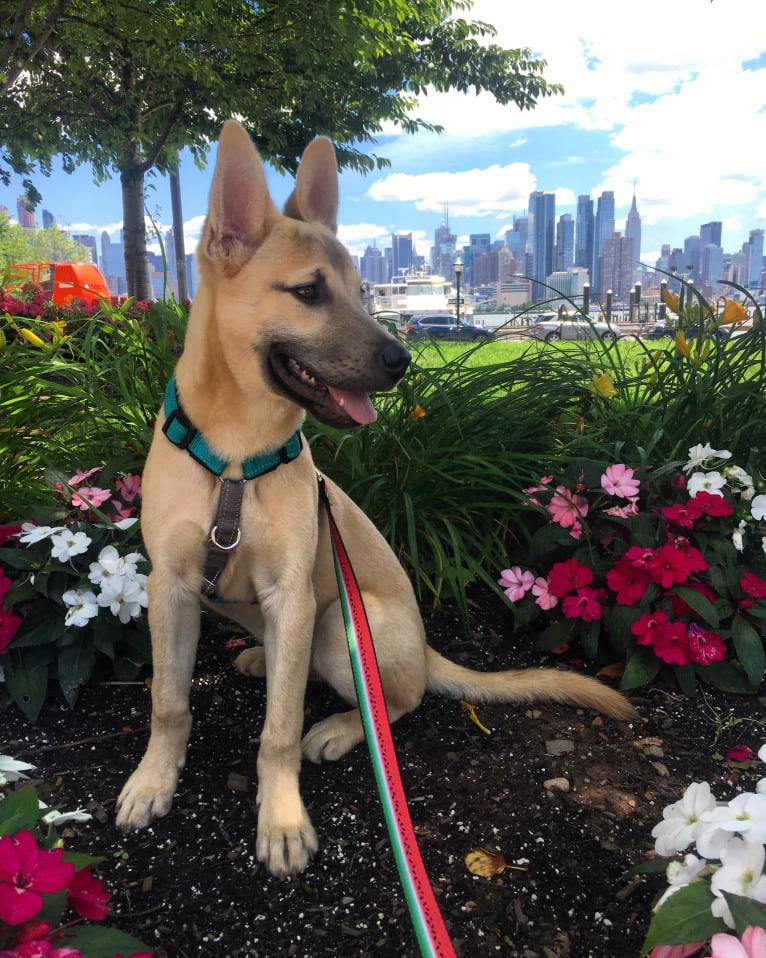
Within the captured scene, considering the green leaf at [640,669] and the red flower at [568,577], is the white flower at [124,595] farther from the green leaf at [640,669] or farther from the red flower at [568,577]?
the green leaf at [640,669]

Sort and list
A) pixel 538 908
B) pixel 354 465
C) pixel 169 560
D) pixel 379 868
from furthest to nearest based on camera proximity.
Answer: pixel 354 465
pixel 169 560
pixel 379 868
pixel 538 908

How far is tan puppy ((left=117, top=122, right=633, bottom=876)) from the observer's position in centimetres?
200

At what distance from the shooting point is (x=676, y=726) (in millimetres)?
2631

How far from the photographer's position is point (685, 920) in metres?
1.09

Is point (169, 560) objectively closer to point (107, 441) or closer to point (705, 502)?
point (107, 441)

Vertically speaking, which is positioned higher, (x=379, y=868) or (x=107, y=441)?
(x=107, y=441)

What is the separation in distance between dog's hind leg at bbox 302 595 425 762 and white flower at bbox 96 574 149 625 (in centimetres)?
71

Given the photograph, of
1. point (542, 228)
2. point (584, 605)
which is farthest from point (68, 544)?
point (542, 228)

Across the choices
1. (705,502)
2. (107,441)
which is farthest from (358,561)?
(107,441)

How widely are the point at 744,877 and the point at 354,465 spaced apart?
260 centimetres

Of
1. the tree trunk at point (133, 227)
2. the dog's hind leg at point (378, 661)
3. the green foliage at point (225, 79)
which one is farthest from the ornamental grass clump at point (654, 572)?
the tree trunk at point (133, 227)

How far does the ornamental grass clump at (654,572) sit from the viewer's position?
2.78 metres

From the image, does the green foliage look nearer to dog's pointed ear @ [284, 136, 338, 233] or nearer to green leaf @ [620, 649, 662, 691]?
dog's pointed ear @ [284, 136, 338, 233]

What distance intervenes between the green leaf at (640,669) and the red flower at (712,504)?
0.65 meters
